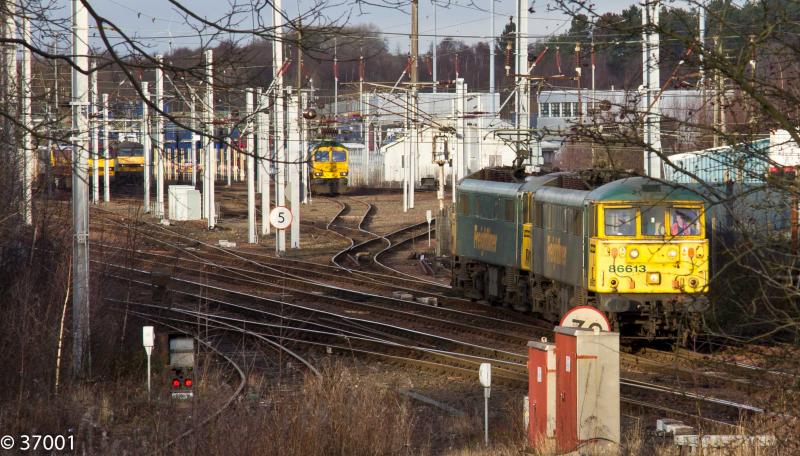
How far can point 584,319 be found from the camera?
11.5m

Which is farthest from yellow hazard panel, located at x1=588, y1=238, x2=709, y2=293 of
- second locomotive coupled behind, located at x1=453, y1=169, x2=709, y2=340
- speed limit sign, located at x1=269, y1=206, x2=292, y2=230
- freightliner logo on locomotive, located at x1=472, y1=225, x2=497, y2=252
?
speed limit sign, located at x1=269, y1=206, x2=292, y2=230

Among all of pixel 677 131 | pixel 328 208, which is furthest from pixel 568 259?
pixel 328 208

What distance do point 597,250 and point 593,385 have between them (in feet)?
28.0

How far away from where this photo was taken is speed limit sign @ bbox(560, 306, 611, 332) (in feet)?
37.6

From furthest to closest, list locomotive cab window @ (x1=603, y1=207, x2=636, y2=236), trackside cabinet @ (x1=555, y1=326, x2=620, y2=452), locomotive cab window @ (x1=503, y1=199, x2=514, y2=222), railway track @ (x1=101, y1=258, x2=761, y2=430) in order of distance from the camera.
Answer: locomotive cab window @ (x1=503, y1=199, x2=514, y2=222)
locomotive cab window @ (x1=603, y1=207, x2=636, y2=236)
railway track @ (x1=101, y1=258, x2=761, y2=430)
trackside cabinet @ (x1=555, y1=326, x2=620, y2=452)

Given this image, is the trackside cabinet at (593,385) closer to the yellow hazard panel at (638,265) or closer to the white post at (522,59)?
the yellow hazard panel at (638,265)

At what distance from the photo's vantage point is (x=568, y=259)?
20.3m

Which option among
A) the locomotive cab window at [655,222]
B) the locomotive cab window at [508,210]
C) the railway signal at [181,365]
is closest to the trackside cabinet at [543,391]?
the railway signal at [181,365]

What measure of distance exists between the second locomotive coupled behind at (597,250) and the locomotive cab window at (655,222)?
2 cm

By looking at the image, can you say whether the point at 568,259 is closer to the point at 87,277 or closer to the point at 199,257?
the point at 87,277

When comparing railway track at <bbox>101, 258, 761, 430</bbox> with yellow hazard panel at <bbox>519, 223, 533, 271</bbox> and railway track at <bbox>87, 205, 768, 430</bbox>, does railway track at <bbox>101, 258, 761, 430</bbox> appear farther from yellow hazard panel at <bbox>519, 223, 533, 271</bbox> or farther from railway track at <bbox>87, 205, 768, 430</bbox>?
yellow hazard panel at <bbox>519, 223, 533, 271</bbox>

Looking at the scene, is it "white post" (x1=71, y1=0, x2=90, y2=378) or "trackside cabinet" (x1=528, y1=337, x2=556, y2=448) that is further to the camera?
"white post" (x1=71, y1=0, x2=90, y2=378)

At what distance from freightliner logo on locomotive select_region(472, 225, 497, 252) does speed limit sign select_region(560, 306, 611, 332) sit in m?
13.2

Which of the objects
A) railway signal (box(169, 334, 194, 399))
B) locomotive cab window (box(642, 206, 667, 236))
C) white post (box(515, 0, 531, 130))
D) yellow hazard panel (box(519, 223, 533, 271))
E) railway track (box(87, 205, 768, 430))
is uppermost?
white post (box(515, 0, 531, 130))
